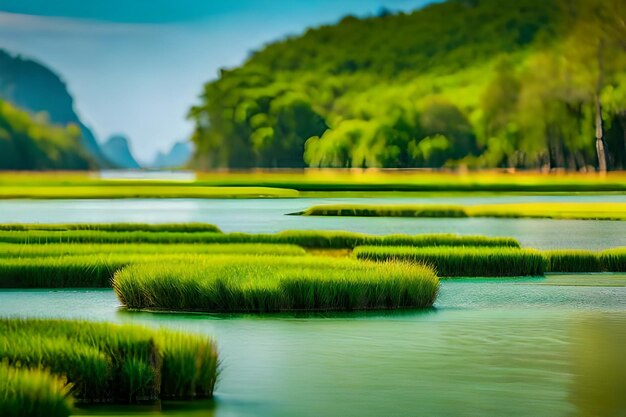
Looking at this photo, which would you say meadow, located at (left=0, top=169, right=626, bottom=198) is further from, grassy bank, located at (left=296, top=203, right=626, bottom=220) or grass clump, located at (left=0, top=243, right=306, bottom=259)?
grass clump, located at (left=0, top=243, right=306, bottom=259)

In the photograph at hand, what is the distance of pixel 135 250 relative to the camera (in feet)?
105

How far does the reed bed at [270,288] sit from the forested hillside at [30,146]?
5635 inches

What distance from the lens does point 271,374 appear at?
15586 millimetres

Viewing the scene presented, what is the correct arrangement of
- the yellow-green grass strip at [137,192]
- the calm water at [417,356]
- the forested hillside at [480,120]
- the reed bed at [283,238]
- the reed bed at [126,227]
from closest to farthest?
the calm water at [417,356] → the reed bed at [283,238] → the reed bed at [126,227] → the yellow-green grass strip at [137,192] → the forested hillside at [480,120]

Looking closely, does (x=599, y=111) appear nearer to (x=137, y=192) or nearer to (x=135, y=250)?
(x=137, y=192)

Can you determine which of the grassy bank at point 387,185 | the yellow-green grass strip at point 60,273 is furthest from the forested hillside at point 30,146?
the yellow-green grass strip at point 60,273

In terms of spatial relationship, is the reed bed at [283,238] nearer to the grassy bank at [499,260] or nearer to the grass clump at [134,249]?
the grass clump at [134,249]

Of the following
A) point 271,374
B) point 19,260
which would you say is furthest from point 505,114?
point 271,374

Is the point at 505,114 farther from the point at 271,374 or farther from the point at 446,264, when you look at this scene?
the point at 271,374

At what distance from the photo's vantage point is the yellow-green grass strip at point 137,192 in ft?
323

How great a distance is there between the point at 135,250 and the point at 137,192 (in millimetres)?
76934

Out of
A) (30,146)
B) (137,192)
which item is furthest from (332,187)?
(30,146)

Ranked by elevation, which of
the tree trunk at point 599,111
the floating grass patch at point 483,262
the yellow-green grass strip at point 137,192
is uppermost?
the tree trunk at point 599,111

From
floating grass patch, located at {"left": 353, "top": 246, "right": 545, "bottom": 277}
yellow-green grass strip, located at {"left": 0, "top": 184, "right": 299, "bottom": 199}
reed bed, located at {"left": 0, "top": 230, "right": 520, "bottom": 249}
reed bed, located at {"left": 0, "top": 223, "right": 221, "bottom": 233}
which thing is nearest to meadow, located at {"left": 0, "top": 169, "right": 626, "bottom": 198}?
yellow-green grass strip, located at {"left": 0, "top": 184, "right": 299, "bottom": 199}
